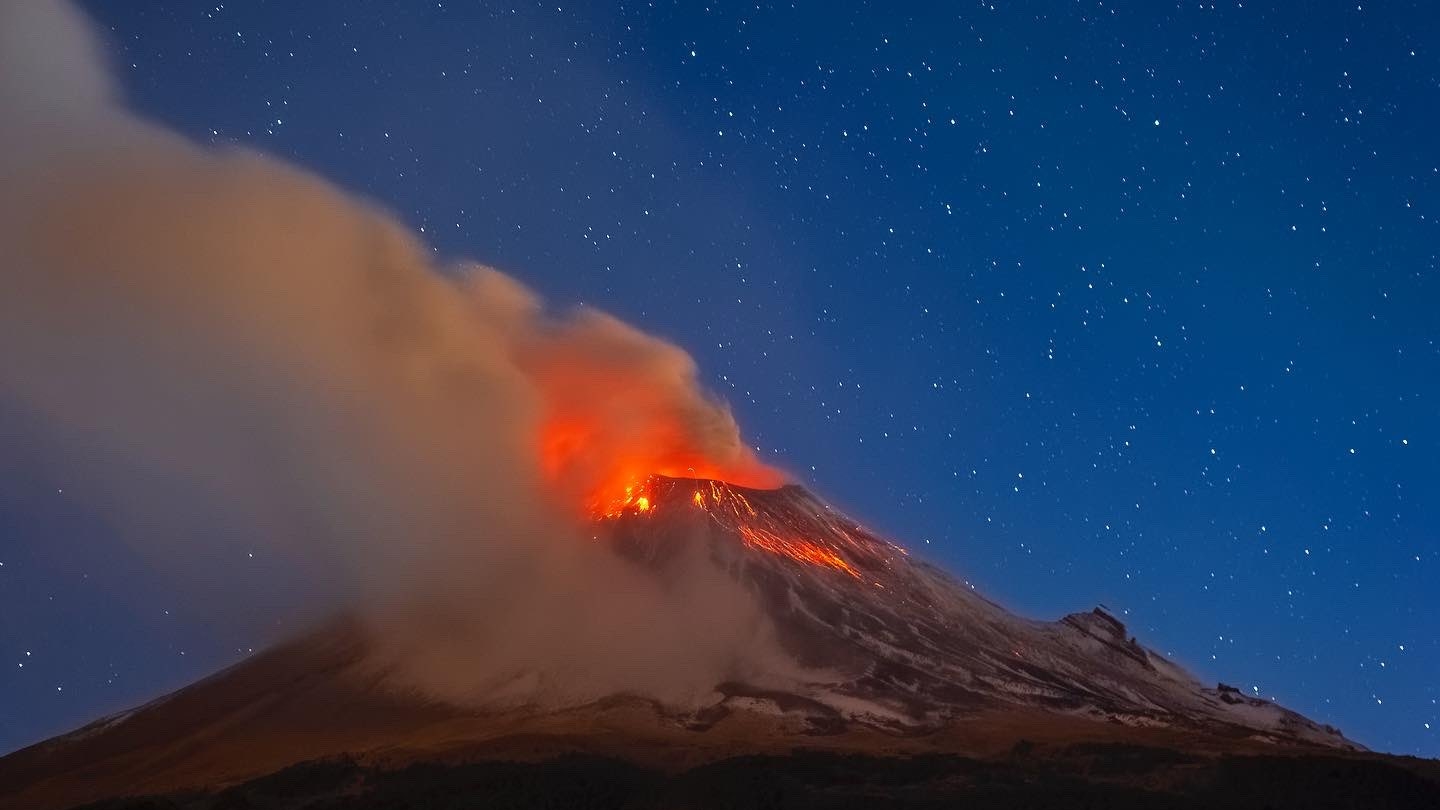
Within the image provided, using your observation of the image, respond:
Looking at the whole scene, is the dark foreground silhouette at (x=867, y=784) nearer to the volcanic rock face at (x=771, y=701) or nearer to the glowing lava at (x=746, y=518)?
the volcanic rock face at (x=771, y=701)

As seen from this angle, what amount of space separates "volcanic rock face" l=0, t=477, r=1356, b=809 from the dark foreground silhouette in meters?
5.87

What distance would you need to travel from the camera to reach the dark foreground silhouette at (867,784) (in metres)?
66.8

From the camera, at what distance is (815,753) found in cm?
7975

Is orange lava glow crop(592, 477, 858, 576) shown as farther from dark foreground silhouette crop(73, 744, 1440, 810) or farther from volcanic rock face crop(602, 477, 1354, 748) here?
dark foreground silhouette crop(73, 744, 1440, 810)

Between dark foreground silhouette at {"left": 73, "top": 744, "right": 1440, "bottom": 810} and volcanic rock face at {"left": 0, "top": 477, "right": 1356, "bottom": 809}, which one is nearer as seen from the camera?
dark foreground silhouette at {"left": 73, "top": 744, "right": 1440, "bottom": 810}

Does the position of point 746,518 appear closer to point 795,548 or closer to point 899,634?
point 795,548

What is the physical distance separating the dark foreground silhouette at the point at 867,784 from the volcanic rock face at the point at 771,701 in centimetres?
587

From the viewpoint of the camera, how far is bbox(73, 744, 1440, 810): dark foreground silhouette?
66.8m

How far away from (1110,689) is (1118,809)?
6458 centimetres

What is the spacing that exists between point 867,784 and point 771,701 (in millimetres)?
32388

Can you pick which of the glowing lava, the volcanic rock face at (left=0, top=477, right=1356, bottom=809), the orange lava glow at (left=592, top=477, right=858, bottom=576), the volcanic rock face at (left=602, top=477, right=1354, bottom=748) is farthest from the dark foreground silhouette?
the glowing lava

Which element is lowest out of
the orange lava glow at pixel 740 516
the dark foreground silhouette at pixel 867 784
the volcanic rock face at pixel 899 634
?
the dark foreground silhouette at pixel 867 784

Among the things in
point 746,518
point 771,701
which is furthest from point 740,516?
point 771,701

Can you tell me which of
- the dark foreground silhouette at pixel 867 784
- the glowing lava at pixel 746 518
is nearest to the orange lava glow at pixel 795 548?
the glowing lava at pixel 746 518
